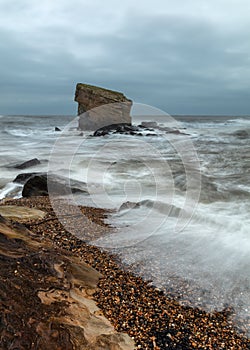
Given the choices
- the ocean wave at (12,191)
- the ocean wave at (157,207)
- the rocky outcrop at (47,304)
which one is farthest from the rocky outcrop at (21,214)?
the ocean wave at (12,191)

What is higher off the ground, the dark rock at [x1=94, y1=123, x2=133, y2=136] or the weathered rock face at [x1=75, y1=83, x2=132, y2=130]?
the weathered rock face at [x1=75, y1=83, x2=132, y2=130]

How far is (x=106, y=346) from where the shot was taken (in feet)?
5.81

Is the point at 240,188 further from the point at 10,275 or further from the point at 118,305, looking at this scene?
the point at 10,275

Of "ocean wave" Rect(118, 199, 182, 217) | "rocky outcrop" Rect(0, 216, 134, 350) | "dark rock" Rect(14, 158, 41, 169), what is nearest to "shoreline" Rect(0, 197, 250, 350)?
"rocky outcrop" Rect(0, 216, 134, 350)

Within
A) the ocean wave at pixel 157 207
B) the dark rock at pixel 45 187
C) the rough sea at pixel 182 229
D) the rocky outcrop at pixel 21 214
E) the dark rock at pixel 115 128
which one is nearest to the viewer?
the rough sea at pixel 182 229

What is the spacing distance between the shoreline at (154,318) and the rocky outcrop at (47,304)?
10cm

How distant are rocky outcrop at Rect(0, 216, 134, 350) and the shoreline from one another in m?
0.10

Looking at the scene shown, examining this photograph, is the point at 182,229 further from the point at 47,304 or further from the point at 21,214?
the point at 47,304

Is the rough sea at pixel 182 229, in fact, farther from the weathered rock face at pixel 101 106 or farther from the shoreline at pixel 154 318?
the weathered rock face at pixel 101 106

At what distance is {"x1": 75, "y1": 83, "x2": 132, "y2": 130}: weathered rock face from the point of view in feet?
87.8

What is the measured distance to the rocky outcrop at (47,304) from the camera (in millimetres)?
1642

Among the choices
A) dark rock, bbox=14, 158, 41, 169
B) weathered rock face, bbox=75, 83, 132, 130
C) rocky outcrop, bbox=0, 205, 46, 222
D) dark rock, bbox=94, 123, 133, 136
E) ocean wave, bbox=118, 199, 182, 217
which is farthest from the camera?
weathered rock face, bbox=75, 83, 132, 130

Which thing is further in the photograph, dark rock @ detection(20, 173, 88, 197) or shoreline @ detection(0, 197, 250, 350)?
dark rock @ detection(20, 173, 88, 197)

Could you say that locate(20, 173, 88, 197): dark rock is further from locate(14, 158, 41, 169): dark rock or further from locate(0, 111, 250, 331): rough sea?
locate(14, 158, 41, 169): dark rock
